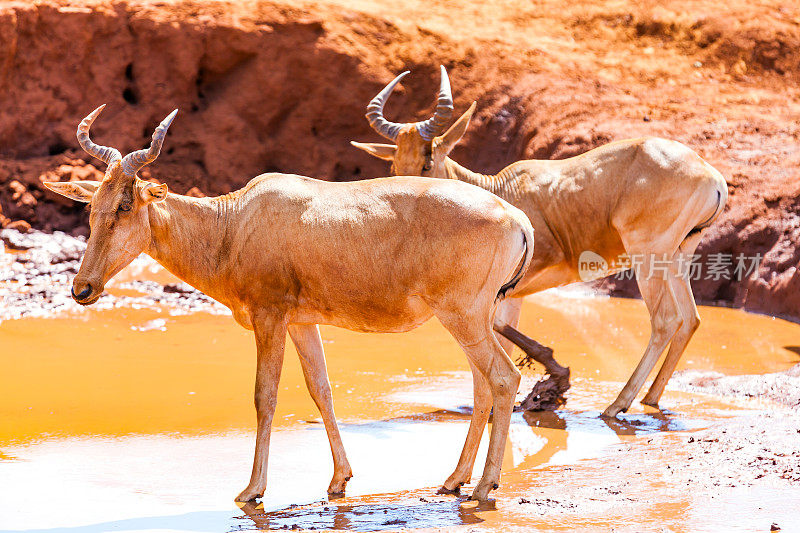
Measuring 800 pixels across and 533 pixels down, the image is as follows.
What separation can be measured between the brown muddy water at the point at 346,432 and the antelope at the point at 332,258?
0.47 meters

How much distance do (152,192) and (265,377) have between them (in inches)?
57.7

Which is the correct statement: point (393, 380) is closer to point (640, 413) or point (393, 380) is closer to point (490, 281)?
point (640, 413)

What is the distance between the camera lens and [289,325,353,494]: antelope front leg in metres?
7.27

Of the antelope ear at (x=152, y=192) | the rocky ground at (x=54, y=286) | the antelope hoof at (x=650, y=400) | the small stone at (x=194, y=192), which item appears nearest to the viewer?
the antelope ear at (x=152, y=192)

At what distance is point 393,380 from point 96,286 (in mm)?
4008

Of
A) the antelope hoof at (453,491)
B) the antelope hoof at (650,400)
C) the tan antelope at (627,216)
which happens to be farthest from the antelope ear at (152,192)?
the antelope hoof at (650,400)

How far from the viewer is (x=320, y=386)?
24.6 ft

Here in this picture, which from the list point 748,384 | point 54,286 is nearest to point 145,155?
point 748,384

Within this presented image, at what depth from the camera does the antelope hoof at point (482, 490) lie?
22.0ft

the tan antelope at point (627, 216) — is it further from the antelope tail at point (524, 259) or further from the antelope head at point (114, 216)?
the antelope head at point (114, 216)

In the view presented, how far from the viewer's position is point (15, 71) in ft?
57.3

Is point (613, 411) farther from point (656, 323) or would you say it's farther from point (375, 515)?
point (375, 515)

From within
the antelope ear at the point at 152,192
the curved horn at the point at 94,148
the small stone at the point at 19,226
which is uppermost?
the curved horn at the point at 94,148

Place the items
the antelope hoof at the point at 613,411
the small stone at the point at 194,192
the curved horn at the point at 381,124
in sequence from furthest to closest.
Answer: the small stone at the point at 194,192, the curved horn at the point at 381,124, the antelope hoof at the point at 613,411
